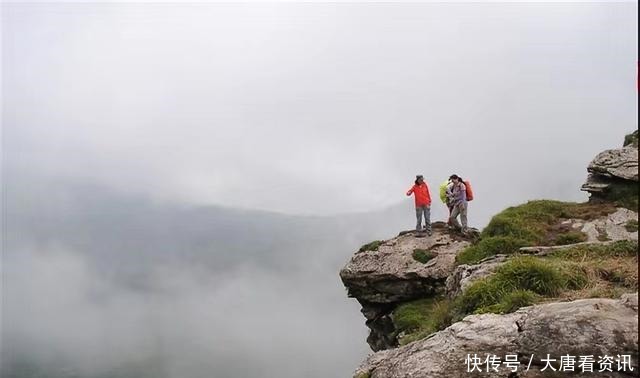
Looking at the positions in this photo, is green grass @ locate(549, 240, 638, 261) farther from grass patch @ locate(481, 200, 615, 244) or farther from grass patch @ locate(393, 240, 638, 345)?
grass patch @ locate(481, 200, 615, 244)

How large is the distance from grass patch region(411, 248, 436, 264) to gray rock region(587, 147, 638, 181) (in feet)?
35.1

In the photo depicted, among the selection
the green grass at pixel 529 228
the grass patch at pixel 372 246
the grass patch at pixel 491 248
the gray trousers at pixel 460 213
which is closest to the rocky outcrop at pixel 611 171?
the green grass at pixel 529 228

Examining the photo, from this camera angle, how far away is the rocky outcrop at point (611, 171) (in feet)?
92.3

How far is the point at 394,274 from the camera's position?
27.8 meters

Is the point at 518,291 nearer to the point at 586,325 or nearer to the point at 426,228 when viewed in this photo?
the point at 586,325

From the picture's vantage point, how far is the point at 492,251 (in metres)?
24.5

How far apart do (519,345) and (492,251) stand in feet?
44.9

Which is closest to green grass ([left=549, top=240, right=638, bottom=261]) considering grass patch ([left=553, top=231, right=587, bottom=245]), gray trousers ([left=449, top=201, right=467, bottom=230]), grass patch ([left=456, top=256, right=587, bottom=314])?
grass patch ([left=456, top=256, right=587, bottom=314])

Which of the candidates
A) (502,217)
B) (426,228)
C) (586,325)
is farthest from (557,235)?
(586,325)

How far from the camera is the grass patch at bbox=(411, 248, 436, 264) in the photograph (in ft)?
92.2

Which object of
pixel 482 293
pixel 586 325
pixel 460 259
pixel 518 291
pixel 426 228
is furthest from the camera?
pixel 426 228

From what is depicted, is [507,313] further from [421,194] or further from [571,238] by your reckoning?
[421,194]

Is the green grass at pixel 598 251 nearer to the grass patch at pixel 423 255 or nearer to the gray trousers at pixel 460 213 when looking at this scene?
the grass patch at pixel 423 255

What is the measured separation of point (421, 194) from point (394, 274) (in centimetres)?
526
